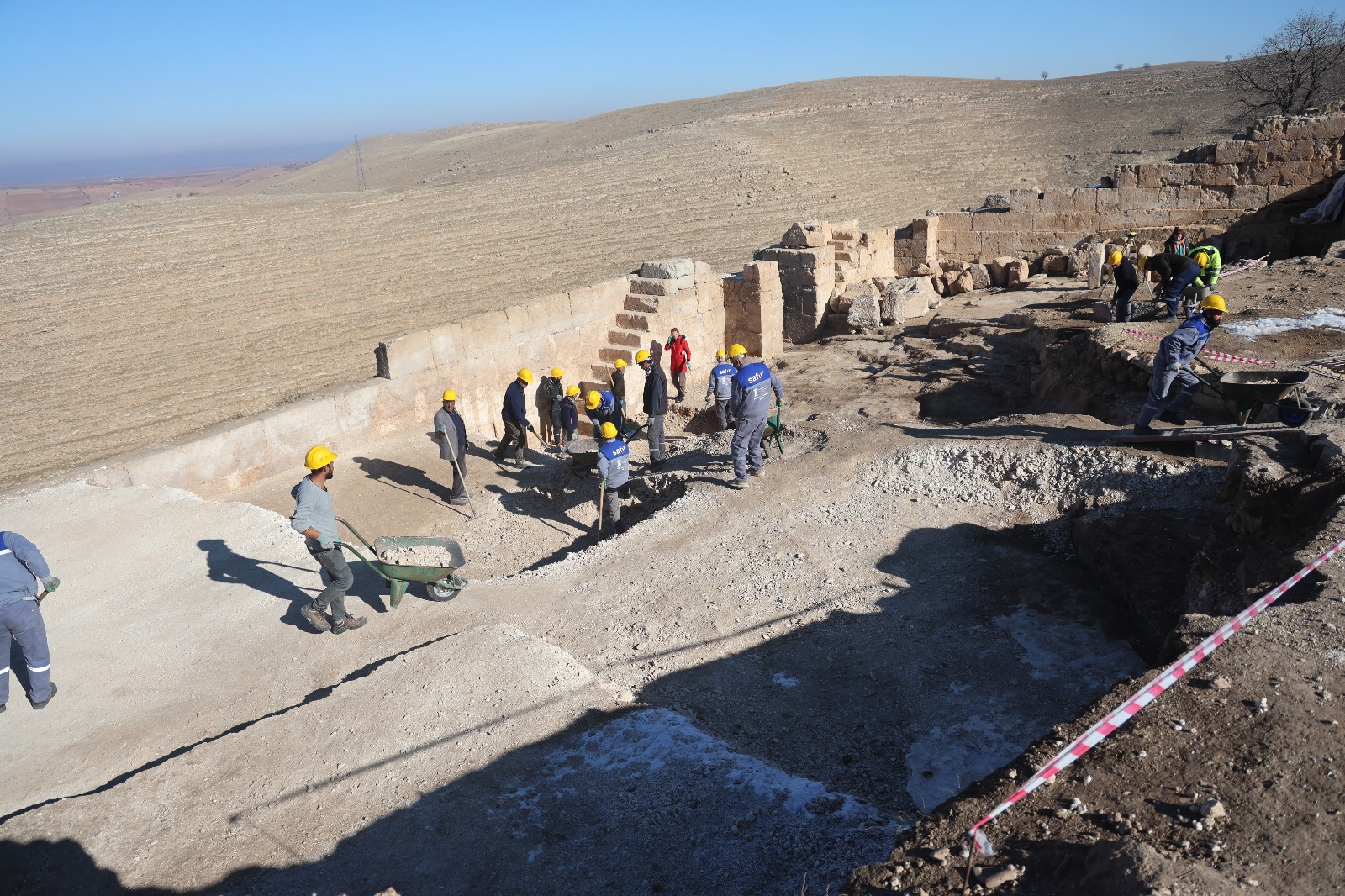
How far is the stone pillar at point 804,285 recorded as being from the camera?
60.7ft

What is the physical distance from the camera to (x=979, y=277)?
2036 cm

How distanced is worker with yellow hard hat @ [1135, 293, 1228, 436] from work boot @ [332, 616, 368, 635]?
725 cm

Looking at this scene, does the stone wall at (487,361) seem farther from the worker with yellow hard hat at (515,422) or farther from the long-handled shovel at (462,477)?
the long-handled shovel at (462,477)

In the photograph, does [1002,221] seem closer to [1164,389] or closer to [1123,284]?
[1123,284]

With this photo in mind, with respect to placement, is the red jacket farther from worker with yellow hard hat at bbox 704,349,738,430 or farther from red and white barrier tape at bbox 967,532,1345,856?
red and white barrier tape at bbox 967,532,1345,856

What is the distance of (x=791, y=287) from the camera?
61.9ft

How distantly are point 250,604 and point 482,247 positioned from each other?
1840 centimetres

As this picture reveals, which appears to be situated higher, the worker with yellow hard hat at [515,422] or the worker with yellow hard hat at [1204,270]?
the worker with yellow hard hat at [1204,270]

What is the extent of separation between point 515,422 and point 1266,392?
27.4 feet

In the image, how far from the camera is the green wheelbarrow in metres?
7.60

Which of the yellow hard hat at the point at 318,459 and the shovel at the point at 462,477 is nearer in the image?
the yellow hard hat at the point at 318,459

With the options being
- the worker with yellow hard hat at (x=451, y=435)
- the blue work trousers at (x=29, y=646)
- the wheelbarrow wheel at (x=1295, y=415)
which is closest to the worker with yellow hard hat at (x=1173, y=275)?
the wheelbarrow wheel at (x=1295, y=415)

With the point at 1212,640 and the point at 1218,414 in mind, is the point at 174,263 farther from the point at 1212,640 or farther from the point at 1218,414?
the point at 1212,640

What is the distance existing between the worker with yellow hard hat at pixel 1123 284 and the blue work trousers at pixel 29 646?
13448mm
